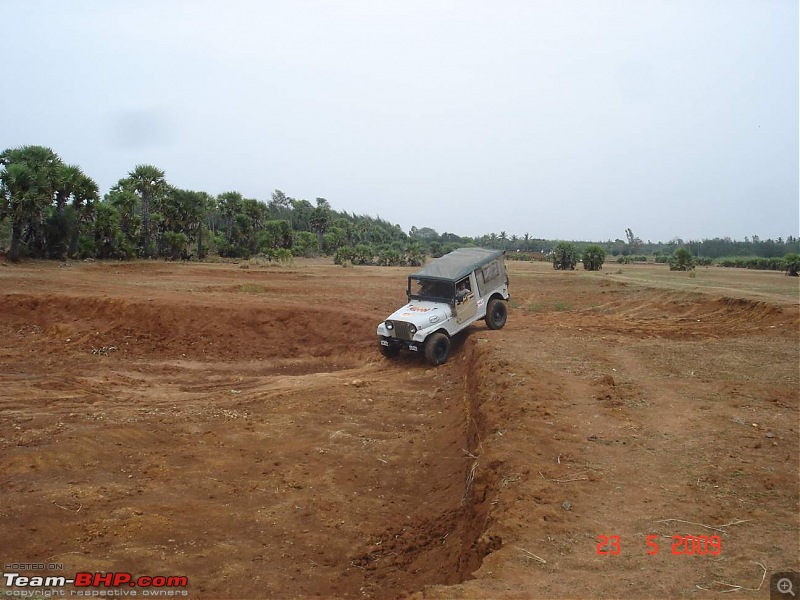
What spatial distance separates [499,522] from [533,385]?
4038 millimetres

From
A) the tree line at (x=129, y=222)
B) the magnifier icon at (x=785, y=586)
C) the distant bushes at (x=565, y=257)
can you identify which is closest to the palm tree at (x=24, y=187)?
the tree line at (x=129, y=222)

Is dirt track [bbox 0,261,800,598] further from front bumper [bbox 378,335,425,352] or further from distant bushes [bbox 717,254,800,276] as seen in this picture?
distant bushes [bbox 717,254,800,276]

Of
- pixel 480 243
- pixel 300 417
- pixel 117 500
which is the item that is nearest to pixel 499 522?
pixel 117 500

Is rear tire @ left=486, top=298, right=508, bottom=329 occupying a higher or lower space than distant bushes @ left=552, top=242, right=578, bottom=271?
lower

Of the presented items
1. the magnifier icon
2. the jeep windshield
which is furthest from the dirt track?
the jeep windshield

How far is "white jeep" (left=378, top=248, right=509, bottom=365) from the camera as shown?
41.0 ft

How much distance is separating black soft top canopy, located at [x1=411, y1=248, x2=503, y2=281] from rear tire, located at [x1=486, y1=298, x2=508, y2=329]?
1202 mm

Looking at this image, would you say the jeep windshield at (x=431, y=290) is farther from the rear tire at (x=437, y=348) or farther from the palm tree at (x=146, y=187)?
the palm tree at (x=146, y=187)

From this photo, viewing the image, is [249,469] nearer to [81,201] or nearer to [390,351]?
[390,351]

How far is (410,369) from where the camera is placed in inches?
508

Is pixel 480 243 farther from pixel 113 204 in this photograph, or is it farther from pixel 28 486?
pixel 28 486

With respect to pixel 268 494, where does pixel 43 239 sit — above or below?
above

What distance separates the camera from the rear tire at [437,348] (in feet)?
40.8
